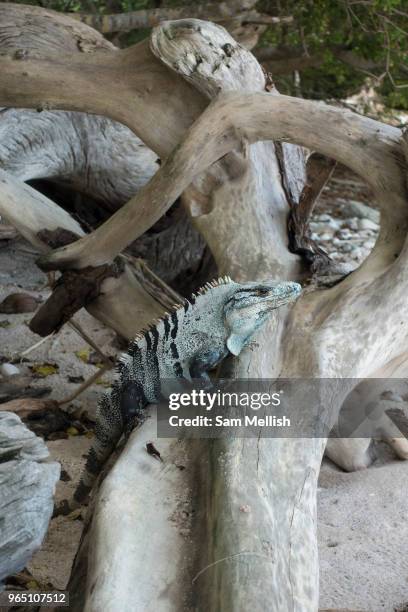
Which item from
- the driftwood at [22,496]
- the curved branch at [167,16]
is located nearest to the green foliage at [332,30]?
the curved branch at [167,16]

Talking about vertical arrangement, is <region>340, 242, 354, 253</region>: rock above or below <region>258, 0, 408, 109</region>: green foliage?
below

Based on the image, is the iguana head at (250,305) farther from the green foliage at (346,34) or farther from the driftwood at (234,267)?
the green foliage at (346,34)

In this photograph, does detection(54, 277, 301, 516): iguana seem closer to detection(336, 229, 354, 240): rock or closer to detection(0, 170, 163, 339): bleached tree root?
detection(0, 170, 163, 339): bleached tree root

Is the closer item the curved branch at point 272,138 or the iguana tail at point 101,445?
the iguana tail at point 101,445

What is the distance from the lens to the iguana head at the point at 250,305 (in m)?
3.32

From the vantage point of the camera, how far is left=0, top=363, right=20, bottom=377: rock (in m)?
5.06

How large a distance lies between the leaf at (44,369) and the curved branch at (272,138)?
1.61 metres

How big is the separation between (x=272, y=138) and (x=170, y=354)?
1328mm

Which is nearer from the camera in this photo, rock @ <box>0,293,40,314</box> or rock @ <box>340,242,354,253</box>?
rock @ <box>0,293,40,314</box>

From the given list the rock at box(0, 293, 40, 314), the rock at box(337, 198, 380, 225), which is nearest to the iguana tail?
the rock at box(0, 293, 40, 314)

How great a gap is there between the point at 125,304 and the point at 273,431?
1605mm

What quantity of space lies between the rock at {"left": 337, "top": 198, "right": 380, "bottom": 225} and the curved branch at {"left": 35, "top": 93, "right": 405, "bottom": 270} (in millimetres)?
5481

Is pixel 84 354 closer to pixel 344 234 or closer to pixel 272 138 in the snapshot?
pixel 272 138

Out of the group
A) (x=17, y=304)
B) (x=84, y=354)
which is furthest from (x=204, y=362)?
(x=17, y=304)
